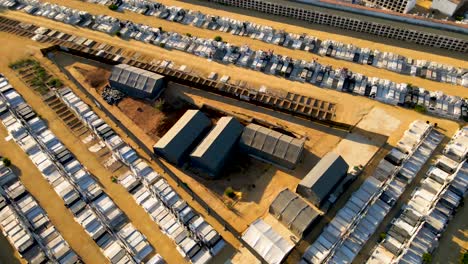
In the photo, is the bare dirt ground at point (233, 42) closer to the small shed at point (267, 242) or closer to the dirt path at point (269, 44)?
the dirt path at point (269, 44)

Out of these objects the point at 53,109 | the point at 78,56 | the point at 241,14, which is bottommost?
the point at 53,109

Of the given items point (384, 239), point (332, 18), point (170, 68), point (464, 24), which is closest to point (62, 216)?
point (170, 68)

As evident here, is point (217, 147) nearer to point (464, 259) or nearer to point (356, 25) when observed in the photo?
point (464, 259)

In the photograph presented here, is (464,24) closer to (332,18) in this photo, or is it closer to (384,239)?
(332,18)

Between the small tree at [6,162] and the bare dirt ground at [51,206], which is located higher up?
the small tree at [6,162]

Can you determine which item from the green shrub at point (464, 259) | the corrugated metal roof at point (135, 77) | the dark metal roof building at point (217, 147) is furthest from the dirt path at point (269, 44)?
the green shrub at point (464, 259)

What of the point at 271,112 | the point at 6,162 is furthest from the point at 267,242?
the point at 6,162
